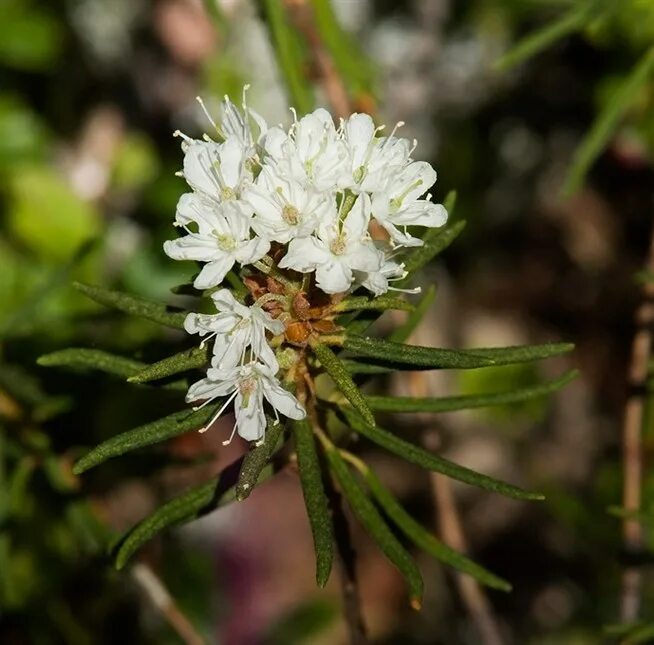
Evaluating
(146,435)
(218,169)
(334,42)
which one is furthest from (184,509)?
(334,42)

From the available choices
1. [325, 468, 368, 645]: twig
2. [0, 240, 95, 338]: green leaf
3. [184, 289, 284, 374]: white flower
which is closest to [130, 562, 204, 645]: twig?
[325, 468, 368, 645]: twig

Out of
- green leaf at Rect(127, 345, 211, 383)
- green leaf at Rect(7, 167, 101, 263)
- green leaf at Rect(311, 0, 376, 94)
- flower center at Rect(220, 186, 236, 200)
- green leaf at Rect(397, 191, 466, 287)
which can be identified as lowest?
green leaf at Rect(127, 345, 211, 383)

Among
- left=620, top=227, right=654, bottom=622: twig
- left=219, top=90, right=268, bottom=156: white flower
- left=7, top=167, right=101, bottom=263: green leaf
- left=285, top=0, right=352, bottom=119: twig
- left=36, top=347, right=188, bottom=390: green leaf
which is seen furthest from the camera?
left=7, top=167, right=101, bottom=263: green leaf

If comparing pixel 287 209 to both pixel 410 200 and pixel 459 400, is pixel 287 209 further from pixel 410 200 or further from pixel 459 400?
pixel 459 400

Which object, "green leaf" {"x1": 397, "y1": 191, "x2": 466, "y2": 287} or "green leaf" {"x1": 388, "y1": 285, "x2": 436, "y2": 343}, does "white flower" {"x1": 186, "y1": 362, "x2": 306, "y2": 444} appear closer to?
"green leaf" {"x1": 397, "y1": 191, "x2": 466, "y2": 287}

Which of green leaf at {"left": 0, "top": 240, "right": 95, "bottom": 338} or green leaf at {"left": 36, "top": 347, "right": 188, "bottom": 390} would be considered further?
green leaf at {"left": 0, "top": 240, "right": 95, "bottom": 338}

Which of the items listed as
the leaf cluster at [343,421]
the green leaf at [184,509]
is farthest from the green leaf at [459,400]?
the green leaf at [184,509]
